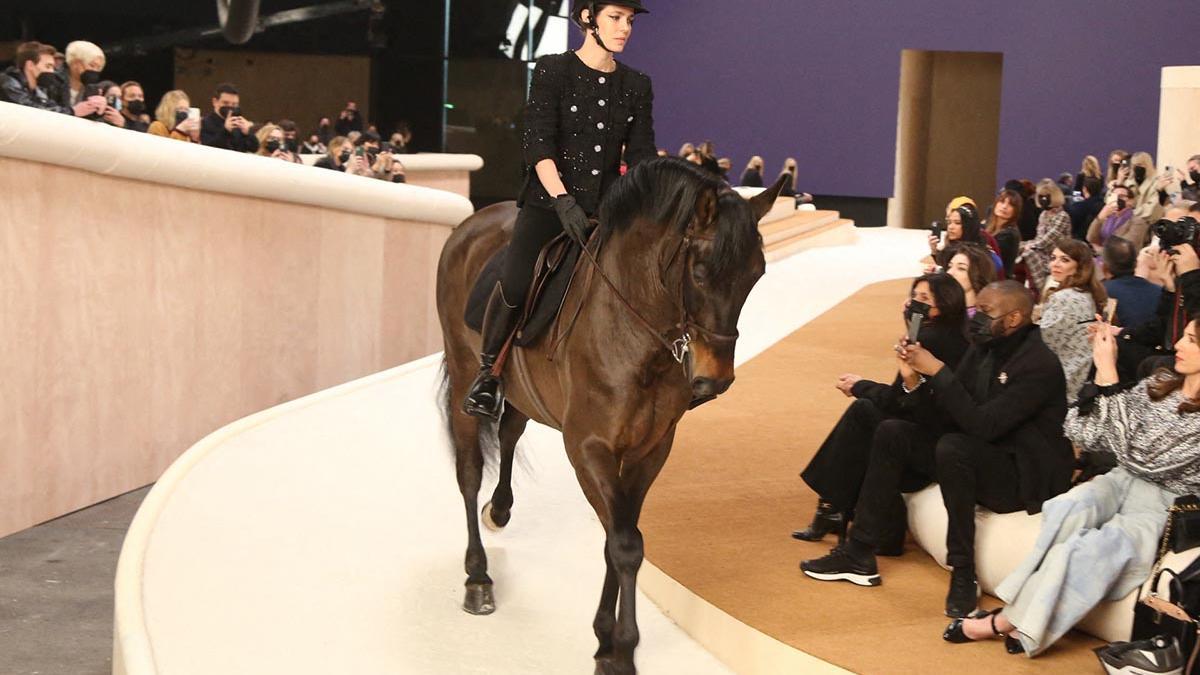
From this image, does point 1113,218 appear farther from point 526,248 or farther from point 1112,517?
point 526,248

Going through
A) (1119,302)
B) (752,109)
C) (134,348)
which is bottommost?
(134,348)

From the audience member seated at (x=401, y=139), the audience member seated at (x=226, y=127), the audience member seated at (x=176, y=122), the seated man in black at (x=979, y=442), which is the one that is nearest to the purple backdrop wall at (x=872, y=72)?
the audience member seated at (x=401, y=139)

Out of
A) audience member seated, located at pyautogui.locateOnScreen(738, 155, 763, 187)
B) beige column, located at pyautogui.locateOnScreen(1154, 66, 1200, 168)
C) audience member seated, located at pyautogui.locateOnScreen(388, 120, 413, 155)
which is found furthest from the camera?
audience member seated, located at pyautogui.locateOnScreen(738, 155, 763, 187)

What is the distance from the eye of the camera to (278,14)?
1955cm

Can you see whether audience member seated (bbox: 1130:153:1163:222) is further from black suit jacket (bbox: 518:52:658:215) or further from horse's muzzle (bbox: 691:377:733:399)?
horse's muzzle (bbox: 691:377:733:399)

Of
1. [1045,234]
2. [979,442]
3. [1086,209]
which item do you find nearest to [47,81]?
[979,442]

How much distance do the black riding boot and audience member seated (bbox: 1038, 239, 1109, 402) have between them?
104 inches

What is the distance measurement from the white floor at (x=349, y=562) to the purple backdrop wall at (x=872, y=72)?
54.7ft

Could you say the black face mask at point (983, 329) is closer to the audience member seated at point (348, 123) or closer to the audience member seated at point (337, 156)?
the audience member seated at point (337, 156)

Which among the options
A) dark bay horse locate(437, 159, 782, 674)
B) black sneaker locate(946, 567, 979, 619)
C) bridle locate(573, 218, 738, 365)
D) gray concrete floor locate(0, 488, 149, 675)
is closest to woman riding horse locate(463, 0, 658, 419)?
dark bay horse locate(437, 159, 782, 674)

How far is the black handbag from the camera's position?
357 centimetres

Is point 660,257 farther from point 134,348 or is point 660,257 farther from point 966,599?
point 134,348

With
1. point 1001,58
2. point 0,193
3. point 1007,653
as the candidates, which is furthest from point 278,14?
point 1007,653

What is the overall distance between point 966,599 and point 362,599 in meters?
1.99
